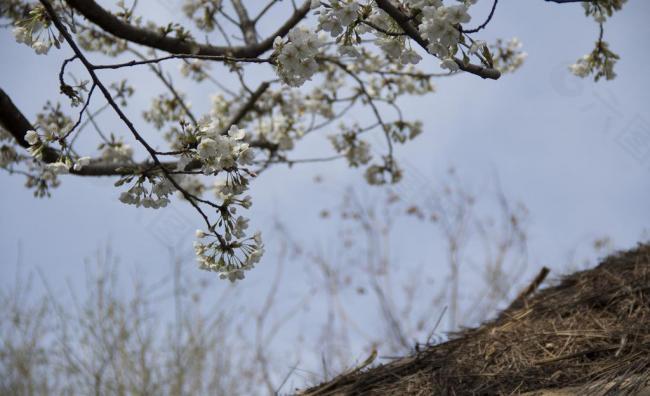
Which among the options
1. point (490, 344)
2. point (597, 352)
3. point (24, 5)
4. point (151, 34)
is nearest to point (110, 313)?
point (24, 5)

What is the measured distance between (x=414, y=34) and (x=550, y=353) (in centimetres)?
123

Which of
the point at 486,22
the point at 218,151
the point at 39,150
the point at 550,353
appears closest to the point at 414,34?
the point at 486,22

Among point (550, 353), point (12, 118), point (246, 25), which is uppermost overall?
point (246, 25)

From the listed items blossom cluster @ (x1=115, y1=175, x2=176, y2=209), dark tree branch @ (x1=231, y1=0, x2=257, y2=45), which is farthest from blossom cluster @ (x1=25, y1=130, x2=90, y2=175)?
dark tree branch @ (x1=231, y1=0, x2=257, y2=45)

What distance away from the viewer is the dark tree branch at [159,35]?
2.50 metres

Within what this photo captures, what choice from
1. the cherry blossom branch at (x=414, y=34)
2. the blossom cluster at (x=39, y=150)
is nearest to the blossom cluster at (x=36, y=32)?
the blossom cluster at (x=39, y=150)

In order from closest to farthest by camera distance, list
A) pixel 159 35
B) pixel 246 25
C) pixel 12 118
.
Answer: pixel 12 118 → pixel 159 35 → pixel 246 25

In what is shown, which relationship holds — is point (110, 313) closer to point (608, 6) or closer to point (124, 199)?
point (124, 199)

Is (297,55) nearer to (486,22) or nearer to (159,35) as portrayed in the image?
(486,22)

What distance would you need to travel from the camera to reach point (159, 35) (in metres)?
2.77

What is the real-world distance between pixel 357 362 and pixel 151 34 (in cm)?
190

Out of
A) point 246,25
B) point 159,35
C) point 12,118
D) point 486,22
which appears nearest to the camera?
point 486,22

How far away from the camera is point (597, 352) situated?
1865mm

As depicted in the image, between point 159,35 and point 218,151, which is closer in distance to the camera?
point 218,151
